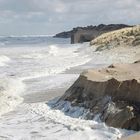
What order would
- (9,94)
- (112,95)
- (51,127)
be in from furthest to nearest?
(9,94)
(112,95)
(51,127)

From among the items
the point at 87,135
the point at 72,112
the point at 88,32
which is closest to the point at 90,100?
the point at 72,112

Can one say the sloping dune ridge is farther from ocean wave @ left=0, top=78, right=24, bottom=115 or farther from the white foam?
ocean wave @ left=0, top=78, right=24, bottom=115

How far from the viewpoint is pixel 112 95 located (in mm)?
10406

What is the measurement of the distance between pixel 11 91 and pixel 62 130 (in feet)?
21.8

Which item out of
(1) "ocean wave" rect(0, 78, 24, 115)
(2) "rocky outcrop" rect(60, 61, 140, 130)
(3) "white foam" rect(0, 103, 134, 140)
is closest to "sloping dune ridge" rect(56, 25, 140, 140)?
(2) "rocky outcrop" rect(60, 61, 140, 130)

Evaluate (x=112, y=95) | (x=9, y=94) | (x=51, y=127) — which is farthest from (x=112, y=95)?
(x=9, y=94)

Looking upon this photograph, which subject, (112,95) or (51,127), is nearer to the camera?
(51,127)

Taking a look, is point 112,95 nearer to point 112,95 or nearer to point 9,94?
point 112,95

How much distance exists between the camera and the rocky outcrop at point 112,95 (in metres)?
9.41

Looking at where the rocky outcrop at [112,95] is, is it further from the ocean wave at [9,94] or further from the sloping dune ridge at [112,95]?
the ocean wave at [9,94]

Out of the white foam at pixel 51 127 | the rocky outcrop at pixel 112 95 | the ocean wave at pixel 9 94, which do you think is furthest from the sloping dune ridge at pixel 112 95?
the ocean wave at pixel 9 94

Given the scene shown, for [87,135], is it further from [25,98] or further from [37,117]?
[25,98]

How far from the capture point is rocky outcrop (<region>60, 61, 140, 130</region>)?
9.41m

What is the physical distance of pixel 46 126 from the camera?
32.5 ft
